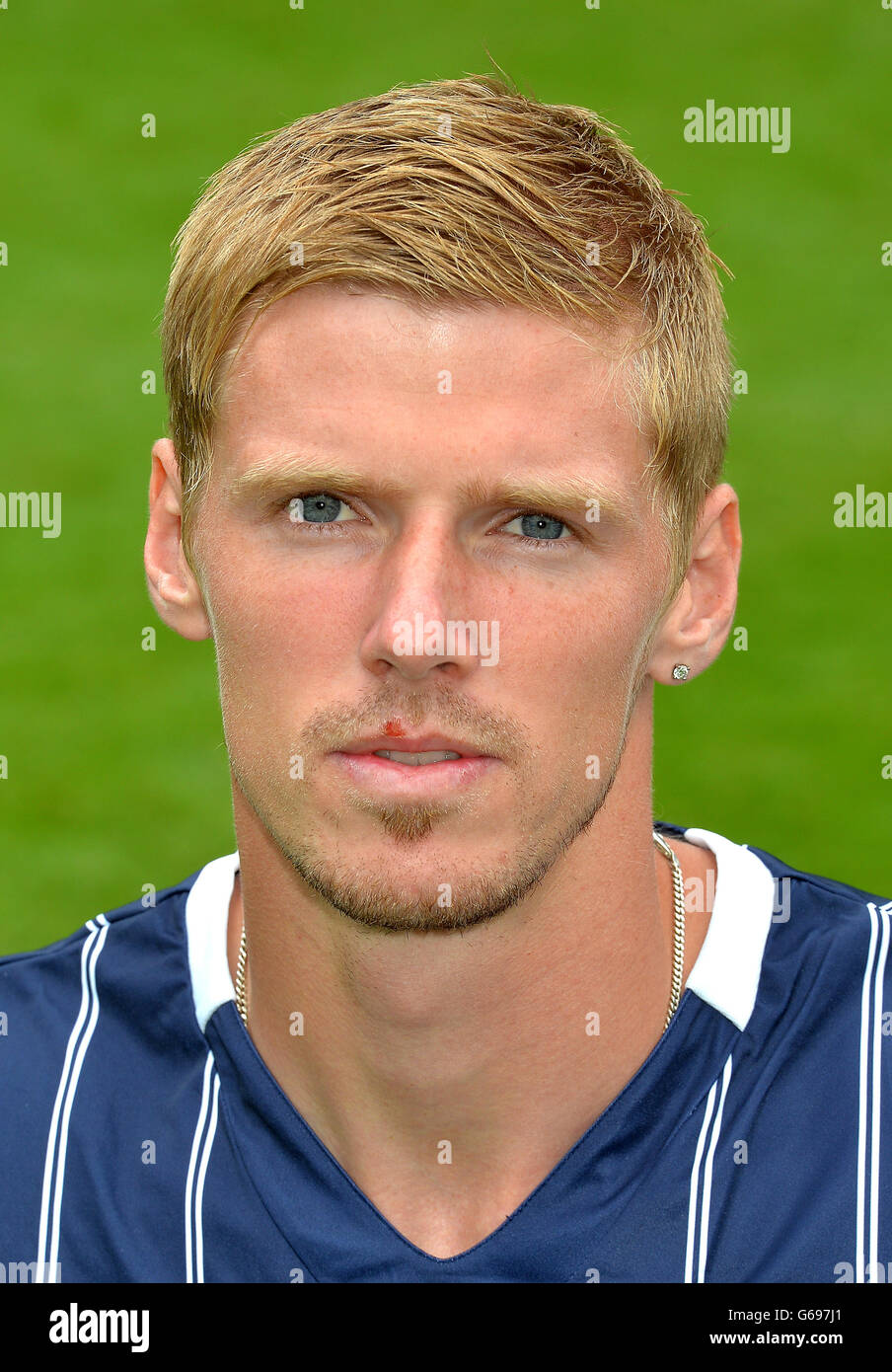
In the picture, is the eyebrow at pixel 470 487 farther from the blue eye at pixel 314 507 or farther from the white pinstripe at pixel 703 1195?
the white pinstripe at pixel 703 1195

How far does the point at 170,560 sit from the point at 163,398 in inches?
145

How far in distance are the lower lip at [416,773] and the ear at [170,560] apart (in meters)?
0.47

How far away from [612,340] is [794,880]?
1.06 meters

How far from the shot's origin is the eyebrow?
2.48 m

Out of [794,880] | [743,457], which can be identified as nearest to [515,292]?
[794,880]

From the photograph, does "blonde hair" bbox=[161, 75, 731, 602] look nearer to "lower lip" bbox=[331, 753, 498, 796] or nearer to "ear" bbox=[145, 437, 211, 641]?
"ear" bbox=[145, 437, 211, 641]

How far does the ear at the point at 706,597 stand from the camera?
284cm

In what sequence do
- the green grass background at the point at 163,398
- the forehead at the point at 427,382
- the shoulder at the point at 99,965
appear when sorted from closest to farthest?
the forehead at the point at 427,382 → the shoulder at the point at 99,965 → the green grass background at the point at 163,398

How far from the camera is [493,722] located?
2.54 m

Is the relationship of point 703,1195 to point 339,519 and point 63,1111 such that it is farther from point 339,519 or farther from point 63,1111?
point 339,519

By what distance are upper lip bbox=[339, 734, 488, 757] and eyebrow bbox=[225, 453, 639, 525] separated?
13.0 inches

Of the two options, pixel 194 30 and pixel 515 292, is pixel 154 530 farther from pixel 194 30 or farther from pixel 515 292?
pixel 194 30

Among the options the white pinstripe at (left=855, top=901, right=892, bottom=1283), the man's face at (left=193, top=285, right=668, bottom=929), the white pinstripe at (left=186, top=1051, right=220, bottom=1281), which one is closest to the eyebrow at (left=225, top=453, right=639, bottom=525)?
the man's face at (left=193, top=285, right=668, bottom=929)

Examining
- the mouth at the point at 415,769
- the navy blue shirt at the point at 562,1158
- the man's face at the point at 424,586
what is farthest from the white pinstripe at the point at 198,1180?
the mouth at the point at 415,769
